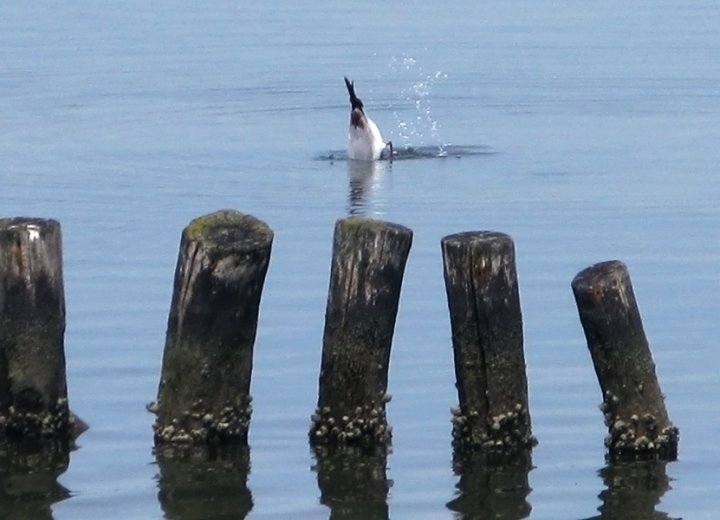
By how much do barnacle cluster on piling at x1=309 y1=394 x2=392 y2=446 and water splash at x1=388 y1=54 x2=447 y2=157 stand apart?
12332 millimetres

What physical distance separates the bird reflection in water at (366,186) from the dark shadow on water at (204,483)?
326 inches

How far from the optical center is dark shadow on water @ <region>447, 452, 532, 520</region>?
893 cm

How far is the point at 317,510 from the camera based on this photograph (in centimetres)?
899

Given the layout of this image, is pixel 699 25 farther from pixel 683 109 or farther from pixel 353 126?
pixel 353 126

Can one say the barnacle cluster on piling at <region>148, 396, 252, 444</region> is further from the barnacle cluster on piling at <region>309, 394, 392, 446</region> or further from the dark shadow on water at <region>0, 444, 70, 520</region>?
the dark shadow on water at <region>0, 444, 70, 520</region>

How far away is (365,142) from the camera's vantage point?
21.4 m

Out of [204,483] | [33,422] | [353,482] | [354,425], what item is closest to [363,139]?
[354,425]

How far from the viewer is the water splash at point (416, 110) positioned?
23484 mm

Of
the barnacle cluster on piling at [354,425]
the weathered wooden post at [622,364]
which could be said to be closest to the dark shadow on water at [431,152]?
the barnacle cluster on piling at [354,425]

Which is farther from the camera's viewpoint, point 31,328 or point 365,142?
point 365,142

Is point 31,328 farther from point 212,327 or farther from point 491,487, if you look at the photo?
point 491,487

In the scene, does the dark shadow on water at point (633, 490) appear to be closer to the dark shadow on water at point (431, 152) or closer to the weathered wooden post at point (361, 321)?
the weathered wooden post at point (361, 321)

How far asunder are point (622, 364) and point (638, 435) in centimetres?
44

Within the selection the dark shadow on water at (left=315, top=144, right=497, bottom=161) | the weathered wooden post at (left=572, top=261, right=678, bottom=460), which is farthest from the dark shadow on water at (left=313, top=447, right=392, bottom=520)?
the dark shadow on water at (left=315, top=144, right=497, bottom=161)
